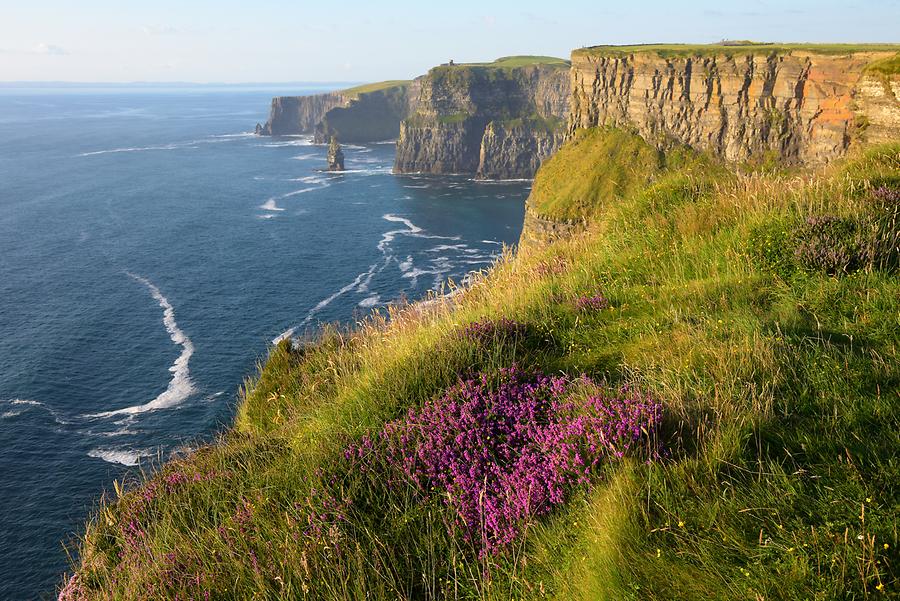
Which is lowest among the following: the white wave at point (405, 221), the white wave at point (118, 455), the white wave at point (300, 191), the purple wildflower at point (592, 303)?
the white wave at point (118, 455)

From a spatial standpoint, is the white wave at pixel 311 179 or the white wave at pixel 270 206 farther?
the white wave at pixel 311 179

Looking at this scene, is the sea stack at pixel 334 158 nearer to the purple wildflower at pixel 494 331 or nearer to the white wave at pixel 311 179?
the white wave at pixel 311 179

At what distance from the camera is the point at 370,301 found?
75312 mm

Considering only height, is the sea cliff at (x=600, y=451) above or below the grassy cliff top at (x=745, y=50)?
below

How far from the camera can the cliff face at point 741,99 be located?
73062 millimetres

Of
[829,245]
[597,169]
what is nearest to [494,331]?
[829,245]

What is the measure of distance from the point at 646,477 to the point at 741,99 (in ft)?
317

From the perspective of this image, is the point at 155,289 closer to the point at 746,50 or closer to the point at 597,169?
the point at 597,169

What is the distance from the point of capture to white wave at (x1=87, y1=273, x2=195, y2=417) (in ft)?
169

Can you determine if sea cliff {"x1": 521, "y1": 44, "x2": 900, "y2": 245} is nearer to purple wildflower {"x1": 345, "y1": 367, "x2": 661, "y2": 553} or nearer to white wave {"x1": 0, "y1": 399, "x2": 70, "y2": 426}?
white wave {"x1": 0, "y1": 399, "x2": 70, "y2": 426}

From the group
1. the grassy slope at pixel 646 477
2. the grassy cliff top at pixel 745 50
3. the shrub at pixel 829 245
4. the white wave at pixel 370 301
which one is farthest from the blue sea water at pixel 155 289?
the grassy cliff top at pixel 745 50

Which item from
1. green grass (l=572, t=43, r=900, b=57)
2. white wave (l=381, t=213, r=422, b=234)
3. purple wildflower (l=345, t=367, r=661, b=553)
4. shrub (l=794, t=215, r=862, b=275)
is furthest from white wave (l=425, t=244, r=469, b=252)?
purple wildflower (l=345, t=367, r=661, b=553)

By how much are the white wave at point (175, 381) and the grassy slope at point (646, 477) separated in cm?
4691

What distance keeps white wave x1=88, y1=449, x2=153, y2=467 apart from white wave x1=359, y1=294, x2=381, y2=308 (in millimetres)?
32914
